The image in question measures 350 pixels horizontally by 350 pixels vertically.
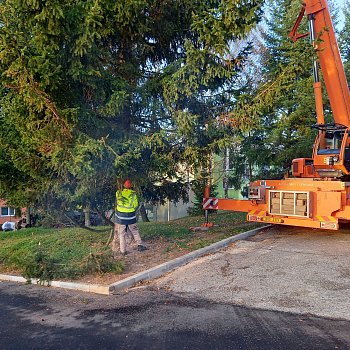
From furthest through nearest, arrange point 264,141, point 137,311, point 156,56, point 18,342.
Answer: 1. point 264,141
2. point 156,56
3. point 137,311
4. point 18,342

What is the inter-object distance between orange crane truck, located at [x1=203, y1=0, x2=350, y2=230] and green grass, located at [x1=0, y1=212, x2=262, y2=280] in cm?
121

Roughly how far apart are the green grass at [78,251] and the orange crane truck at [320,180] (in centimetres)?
121

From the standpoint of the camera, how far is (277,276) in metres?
7.21

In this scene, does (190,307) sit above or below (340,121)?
below

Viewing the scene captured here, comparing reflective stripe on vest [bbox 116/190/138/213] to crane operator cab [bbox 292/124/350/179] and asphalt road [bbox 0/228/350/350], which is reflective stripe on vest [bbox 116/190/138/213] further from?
crane operator cab [bbox 292/124/350/179]

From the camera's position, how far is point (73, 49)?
7.54 m

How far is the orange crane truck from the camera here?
967 centimetres

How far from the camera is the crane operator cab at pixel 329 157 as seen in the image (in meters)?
10.5

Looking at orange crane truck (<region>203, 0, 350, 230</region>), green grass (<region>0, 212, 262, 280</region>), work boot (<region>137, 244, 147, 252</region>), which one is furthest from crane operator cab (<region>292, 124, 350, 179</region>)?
work boot (<region>137, 244, 147, 252</region>)

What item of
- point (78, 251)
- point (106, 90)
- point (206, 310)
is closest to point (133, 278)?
point (206, 310)

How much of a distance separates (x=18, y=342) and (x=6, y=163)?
16.9 feet

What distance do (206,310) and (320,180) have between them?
19.7 feet

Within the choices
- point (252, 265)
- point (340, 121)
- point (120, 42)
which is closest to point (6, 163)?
point (120, 42)

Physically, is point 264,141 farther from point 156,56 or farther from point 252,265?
point 252,265
